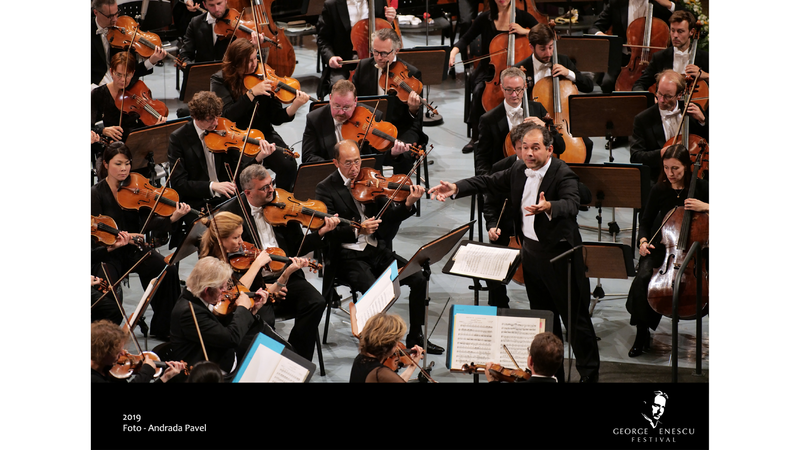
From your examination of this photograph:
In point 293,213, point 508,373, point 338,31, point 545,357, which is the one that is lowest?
point 508,373

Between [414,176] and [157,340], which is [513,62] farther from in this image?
[157,340]

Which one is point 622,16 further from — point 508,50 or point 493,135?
point 493,135

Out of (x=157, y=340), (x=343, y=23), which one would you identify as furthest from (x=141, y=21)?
(x=157, y=340)

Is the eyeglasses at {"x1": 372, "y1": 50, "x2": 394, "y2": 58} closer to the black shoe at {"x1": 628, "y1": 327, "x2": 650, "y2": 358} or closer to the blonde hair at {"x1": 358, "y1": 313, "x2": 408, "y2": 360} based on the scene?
the black shoe at {"x1": 628, "y1": 327, "x2": 650, "y2": 358}

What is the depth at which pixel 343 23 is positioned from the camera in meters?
6.59

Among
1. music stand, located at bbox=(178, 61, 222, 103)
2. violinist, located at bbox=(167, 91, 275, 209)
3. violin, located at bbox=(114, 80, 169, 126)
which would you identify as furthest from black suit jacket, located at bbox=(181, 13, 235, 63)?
violinist, located at bbox=(167, 91, 275, 209)

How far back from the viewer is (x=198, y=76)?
18.9 feet

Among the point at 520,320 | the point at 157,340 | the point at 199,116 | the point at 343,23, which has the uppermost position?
the point at 343,23

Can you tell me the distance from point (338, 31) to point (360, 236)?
7.69 ft

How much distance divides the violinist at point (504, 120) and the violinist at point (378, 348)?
1.96 metres

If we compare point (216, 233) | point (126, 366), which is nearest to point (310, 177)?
point (216, 233)

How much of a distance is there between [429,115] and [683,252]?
3.54 meters

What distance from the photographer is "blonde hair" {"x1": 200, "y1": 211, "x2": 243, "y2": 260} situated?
4.30 metres

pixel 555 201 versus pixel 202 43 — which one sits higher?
pixel 202 43
